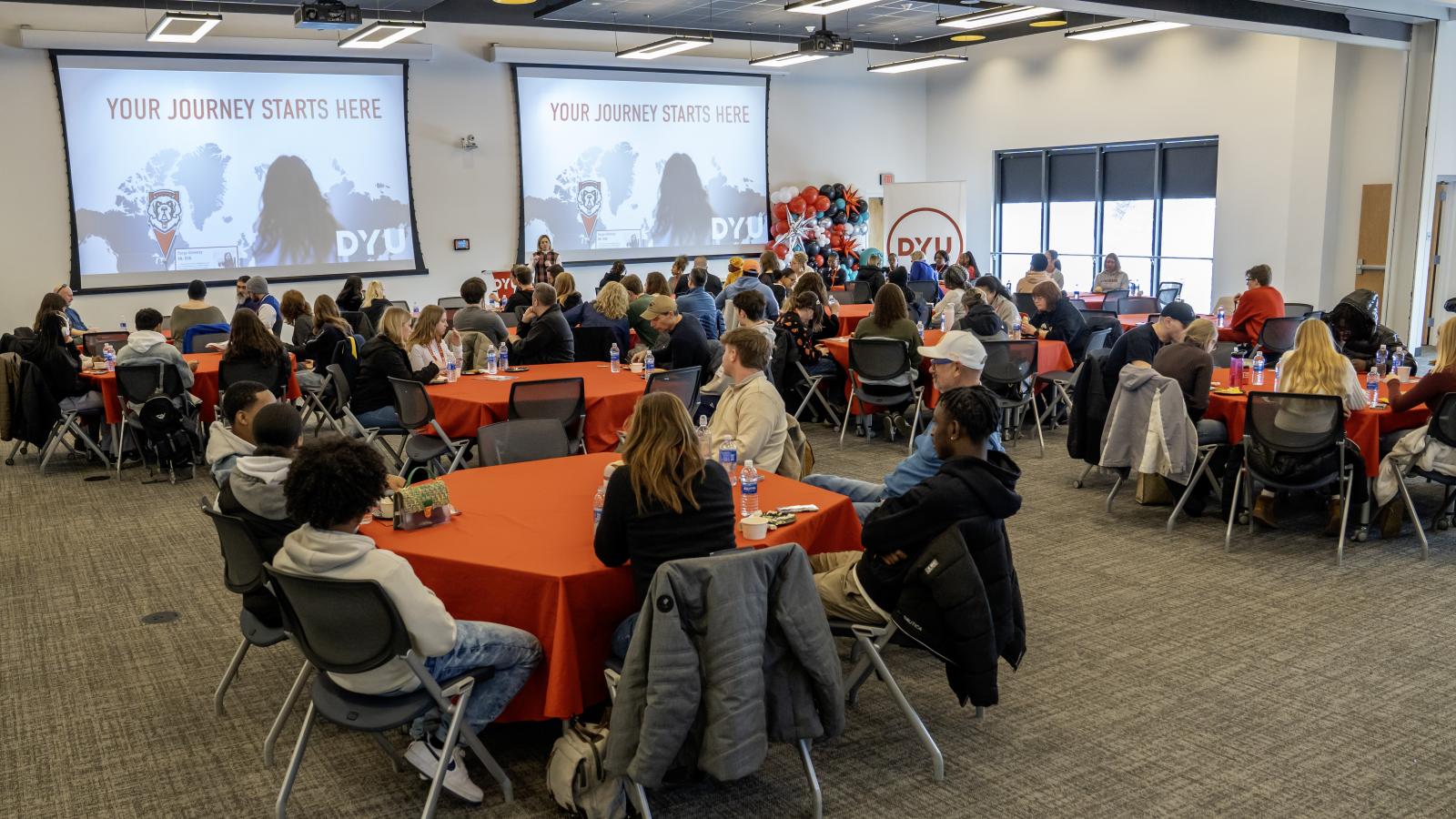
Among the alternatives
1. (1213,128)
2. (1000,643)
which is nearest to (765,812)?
(1000,643)

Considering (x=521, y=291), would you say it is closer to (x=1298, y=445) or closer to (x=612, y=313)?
(x=612, y=313)

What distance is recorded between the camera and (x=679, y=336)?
295 inches

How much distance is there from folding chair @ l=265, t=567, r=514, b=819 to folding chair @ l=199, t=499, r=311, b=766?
39 centimetres

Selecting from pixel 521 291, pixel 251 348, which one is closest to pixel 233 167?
pixel 521 291

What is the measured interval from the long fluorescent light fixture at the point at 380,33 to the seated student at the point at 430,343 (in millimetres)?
4373

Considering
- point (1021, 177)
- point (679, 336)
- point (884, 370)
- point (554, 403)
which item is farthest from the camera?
point (1021, 177)

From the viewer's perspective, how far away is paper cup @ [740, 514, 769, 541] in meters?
3.63

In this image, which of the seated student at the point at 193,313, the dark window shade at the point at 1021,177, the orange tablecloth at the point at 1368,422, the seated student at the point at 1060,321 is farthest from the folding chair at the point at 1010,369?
the dark window shade at the point at 1021,177

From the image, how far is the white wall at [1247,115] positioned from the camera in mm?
12305

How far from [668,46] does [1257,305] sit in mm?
6950

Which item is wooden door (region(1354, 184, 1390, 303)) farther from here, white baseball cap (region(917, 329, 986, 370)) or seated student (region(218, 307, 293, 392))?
seated student (region(218, 307, 293, 392))

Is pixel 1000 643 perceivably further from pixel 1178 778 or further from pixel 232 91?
pixel 232 91

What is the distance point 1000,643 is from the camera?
352 centimetres

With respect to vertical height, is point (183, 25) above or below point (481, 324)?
above
